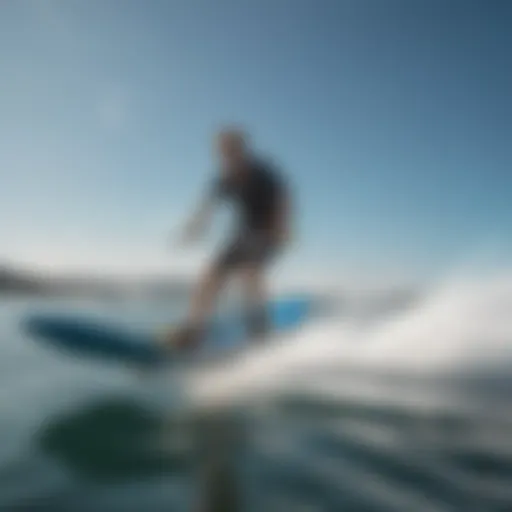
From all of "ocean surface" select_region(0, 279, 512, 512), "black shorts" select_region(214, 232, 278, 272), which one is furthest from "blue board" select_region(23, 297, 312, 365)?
"black shorts" select_region(214, 232, 278, 272)

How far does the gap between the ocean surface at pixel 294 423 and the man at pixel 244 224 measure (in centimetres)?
36

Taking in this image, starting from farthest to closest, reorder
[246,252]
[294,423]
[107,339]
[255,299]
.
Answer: [255,299]
[246,252]
[107,339]
[294,423]

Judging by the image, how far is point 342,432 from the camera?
2.05 metres

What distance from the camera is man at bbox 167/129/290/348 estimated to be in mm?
3145

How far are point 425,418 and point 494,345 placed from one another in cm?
109

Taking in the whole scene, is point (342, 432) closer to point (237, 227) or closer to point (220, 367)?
point (220, 367)

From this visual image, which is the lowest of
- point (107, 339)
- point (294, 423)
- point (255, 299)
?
point (294, 423)

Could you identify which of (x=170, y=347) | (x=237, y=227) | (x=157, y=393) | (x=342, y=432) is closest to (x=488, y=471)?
(x=342, y=432)

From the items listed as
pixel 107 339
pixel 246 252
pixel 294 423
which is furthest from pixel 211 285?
pixel 294 423

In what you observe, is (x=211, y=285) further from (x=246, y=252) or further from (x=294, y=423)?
(x=294, y=423)

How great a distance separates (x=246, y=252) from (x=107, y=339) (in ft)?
2.97

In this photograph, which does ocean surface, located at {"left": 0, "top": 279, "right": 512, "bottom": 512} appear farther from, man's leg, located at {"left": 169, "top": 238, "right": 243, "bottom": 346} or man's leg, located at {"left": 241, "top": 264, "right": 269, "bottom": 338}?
man's leg, located at {"left": 169, "top": 238, "right": 243, "bottom": 346}

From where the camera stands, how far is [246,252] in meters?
3.19

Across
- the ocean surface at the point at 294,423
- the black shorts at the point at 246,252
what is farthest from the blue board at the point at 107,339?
the black shorts at the point at 246,252
